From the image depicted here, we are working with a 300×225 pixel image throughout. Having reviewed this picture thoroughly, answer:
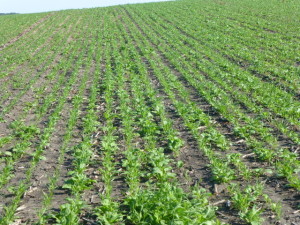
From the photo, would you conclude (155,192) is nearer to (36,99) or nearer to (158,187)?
(158,187)

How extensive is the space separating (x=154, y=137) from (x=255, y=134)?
2336 millimetres

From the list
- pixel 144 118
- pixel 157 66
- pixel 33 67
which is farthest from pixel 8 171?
pixel 33 67

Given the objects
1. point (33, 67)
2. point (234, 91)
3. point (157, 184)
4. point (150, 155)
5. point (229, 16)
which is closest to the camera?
point (157, 184)

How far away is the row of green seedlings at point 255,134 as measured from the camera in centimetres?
593

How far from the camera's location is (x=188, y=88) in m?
11.7

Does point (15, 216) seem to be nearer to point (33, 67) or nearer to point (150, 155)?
point (150, 155)

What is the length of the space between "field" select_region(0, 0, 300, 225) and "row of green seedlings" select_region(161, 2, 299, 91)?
97 millimetres

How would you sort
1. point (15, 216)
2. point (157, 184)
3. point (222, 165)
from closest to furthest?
point (15, 216), point (157, 184), point (222, 165)

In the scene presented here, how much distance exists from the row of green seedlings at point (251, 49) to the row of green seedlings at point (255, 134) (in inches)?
101

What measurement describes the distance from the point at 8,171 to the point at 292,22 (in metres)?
23.6

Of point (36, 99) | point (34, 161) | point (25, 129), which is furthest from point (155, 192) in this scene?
point (36, 99)

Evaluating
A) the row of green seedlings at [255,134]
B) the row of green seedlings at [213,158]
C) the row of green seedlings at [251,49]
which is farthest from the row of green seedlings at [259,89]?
the row of green seedlings at [213,158]

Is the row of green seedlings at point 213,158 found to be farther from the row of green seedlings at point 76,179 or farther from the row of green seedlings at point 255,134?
the row of green seedlings at point 76,179

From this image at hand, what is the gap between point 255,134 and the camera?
25.1 ft
